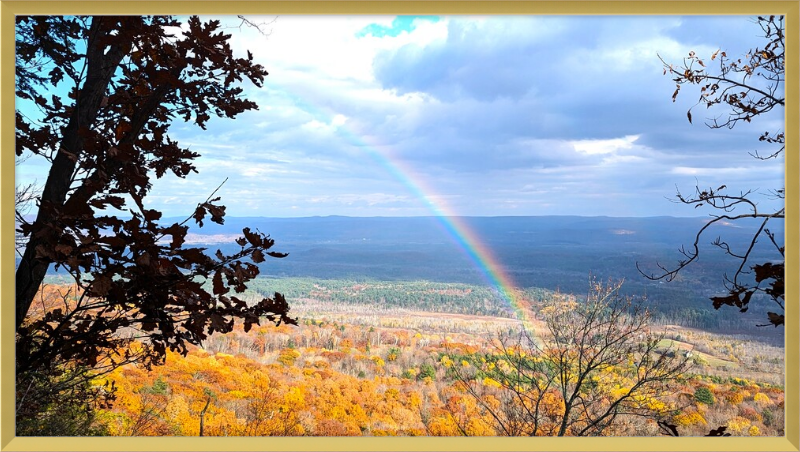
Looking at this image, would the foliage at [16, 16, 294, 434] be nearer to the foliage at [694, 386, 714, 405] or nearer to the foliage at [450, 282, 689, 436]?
the foliage at [450, 282, 689, 436]

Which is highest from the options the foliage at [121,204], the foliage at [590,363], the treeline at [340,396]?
the foliage at [121,204]

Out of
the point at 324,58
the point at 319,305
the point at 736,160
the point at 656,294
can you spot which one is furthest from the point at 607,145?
the point at 319,305

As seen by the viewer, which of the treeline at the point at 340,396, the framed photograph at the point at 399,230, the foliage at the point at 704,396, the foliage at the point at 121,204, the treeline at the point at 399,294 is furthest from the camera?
the treeline at the point at 399,294

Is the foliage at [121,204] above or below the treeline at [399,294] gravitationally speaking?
above

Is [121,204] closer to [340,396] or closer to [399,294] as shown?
[340,396]

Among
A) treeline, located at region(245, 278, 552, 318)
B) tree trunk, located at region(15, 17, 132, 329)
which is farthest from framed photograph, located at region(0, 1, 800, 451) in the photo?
treeline, located at region(245, 278, 552, 318)

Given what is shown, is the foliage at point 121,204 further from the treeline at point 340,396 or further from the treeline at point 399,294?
the treeline at point 399,294

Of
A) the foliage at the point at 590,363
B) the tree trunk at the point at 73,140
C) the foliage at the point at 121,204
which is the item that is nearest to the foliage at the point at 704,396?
the foliage at the point at 590,363

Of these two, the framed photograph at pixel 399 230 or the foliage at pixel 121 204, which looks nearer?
the foliage at pixel 121 204
